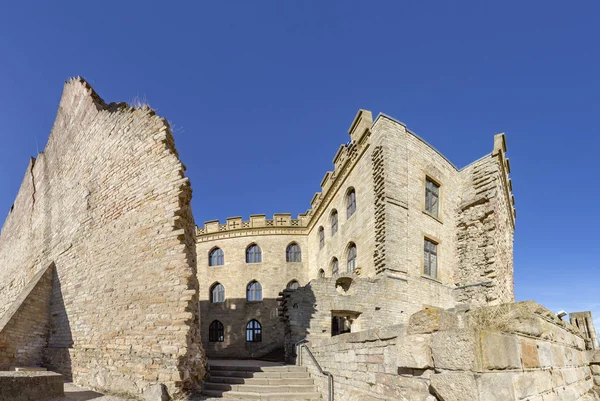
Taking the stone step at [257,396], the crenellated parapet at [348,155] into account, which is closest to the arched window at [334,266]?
the crenellated parapet at [348,155]

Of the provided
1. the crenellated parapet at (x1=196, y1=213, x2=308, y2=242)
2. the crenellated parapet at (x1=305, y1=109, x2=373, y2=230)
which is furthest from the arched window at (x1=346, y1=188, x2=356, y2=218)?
the crenellated parapet at (x1=196, y1=213, x2=308, y2=242)

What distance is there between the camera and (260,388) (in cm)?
841

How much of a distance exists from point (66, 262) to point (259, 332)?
14.6 metres

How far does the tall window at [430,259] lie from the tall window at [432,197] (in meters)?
1.48

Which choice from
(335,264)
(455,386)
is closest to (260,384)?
(455,386)

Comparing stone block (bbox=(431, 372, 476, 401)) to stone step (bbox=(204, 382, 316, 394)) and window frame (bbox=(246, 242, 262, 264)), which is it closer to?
stone step (bbox=(204, 382, 316, 394))

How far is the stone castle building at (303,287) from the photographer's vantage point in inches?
144

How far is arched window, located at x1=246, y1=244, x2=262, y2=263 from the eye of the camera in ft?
82.9

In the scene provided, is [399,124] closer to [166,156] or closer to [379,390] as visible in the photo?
[166,156]

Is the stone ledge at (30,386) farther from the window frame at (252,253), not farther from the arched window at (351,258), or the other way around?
the window frame at (252,253)

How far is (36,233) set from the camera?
14.7 metres

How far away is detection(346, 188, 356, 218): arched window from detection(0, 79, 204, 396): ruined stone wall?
9382mm

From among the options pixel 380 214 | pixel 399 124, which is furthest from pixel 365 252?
pixel 399 124

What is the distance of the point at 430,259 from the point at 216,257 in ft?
52.4
